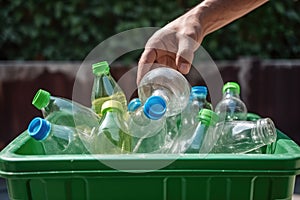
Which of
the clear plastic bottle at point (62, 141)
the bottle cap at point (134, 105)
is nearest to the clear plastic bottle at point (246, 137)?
the bottle cap at point (134, 105)

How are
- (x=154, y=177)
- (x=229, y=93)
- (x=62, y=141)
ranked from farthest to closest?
(x=229, y=93) → (x=62, y=141) → (x=154, y=177)

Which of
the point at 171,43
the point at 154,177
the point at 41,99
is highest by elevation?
the point at 171,43

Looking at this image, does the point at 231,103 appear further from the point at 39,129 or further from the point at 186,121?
the point at 39,129

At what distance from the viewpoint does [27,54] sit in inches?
141

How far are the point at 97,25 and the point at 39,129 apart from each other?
2.63 meters

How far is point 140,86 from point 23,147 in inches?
12.1

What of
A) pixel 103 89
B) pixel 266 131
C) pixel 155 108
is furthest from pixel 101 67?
pixel 266 131

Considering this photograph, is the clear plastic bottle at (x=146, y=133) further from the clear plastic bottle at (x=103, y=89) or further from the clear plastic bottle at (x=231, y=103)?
the clear plastic bottle at (x=231, y=103)

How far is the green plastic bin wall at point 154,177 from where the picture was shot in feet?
2.94

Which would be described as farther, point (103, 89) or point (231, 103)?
point (231, 103)

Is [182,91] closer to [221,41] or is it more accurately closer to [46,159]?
[46,159]

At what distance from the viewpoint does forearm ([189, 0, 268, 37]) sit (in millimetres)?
1294

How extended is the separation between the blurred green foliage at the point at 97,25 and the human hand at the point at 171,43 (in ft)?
7.08

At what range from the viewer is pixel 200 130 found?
1.02 meters
